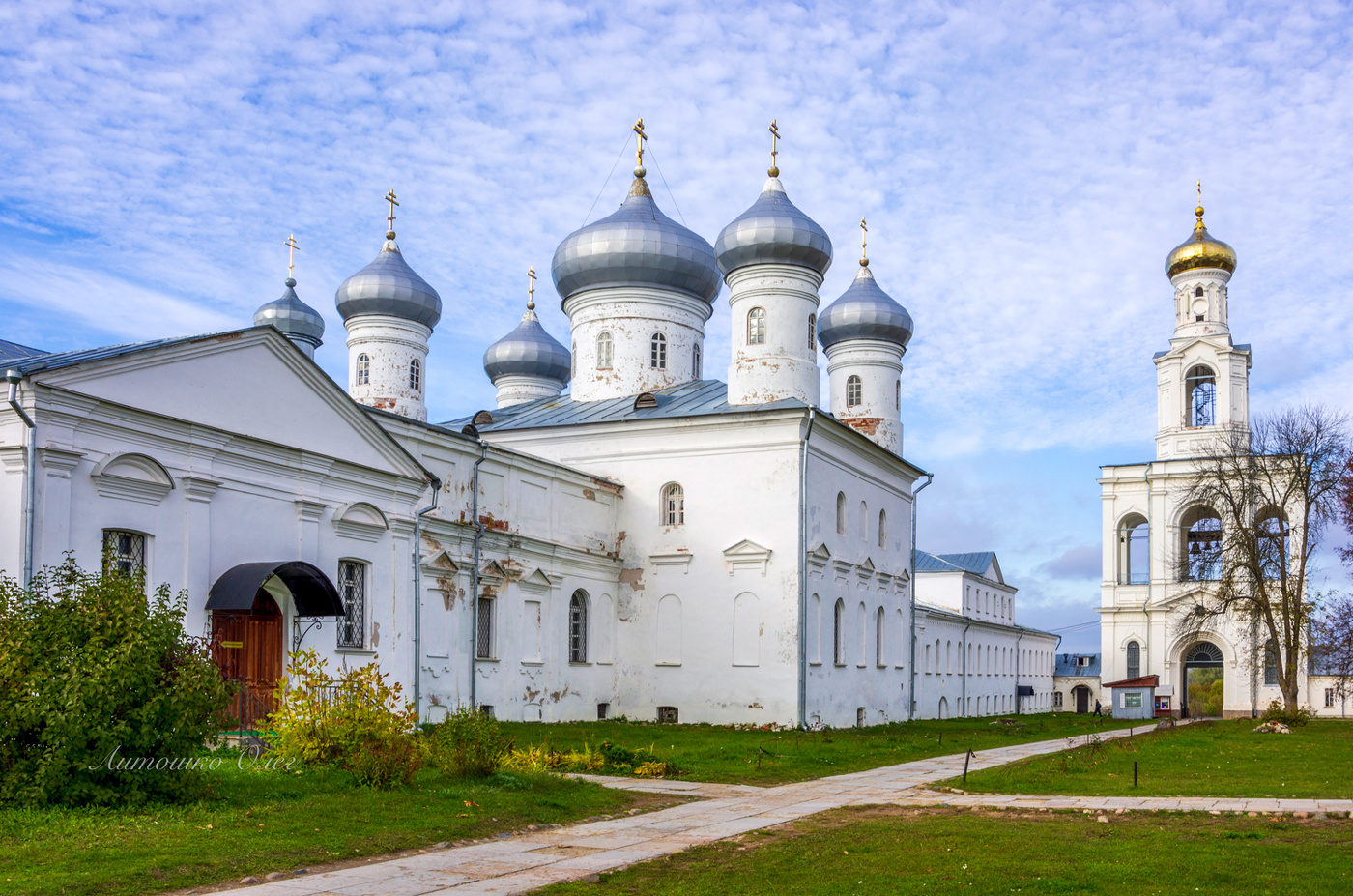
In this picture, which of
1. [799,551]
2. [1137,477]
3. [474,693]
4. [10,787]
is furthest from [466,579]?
[1137,477]

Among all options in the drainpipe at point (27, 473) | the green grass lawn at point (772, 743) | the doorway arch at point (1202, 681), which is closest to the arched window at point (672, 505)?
the green grass lawn at point (772, 743)

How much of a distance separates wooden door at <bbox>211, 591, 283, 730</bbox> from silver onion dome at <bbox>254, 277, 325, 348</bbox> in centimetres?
2038

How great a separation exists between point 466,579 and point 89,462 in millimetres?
9681

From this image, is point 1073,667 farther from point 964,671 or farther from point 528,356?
point 528,356

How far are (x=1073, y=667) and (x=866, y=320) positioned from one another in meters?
46.5

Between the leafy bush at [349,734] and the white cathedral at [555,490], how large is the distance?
2465mm

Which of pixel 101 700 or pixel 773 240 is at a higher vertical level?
pixel 773 240

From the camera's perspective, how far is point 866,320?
3762 cm

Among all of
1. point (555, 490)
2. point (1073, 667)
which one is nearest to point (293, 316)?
point (555, 490)

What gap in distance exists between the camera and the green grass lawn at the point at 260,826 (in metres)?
8.02

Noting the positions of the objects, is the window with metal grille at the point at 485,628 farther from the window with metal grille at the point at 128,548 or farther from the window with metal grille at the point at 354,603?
the window with metal grille at the point at 128,548

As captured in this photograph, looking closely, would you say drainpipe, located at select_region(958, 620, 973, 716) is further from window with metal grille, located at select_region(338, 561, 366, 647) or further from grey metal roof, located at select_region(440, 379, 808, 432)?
window with metal grille, located at select_region(338, 561, 366, 647)

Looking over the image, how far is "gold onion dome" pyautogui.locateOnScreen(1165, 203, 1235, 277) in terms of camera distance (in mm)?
49062

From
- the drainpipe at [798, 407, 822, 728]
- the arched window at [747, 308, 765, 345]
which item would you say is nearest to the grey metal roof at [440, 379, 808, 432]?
the drainpipe at [798, 407, 822, 728]
